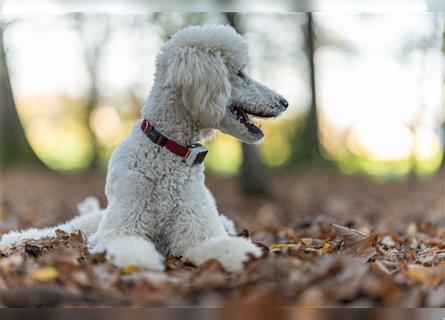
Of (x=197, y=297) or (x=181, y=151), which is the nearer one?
(x=197, y=297)

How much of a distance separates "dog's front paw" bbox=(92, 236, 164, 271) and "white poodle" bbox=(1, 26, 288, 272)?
3cm

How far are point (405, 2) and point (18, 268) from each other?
2314 mm

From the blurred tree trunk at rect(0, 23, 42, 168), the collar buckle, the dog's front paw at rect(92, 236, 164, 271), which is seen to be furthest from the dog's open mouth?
the blurred tree trunk at rect(0, 23, 42, 168)

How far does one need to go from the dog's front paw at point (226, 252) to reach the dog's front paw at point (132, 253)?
0.63 feet

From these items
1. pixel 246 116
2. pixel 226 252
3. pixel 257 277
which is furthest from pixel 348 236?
pixel 257 277

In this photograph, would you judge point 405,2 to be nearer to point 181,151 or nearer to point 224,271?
point 181,151

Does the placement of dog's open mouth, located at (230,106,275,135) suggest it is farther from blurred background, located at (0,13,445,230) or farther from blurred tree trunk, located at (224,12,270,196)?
blurred tree trunk, located at (224,12,270,196)

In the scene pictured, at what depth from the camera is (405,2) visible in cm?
316

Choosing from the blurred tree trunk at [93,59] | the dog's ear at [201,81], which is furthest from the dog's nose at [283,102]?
the blurred tree trunk at [93,59]

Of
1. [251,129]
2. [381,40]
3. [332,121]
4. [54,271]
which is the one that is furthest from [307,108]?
[54,271]

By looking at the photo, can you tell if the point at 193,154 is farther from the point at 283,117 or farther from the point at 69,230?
the point at 283,117

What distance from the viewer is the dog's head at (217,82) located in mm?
3287

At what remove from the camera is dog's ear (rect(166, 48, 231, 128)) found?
3.27 m

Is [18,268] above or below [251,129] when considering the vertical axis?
below
